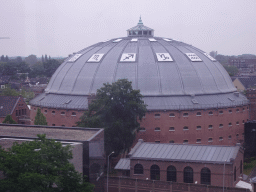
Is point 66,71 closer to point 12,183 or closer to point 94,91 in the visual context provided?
point 94,91

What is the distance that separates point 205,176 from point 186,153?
296cm

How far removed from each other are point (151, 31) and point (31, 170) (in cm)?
5296

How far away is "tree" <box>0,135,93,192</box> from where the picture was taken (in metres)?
24.9

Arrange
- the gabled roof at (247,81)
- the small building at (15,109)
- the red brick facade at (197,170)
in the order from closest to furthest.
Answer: the red brick facade at (197,170) → the small building at (15,109) → the gabled roof at (247,81)

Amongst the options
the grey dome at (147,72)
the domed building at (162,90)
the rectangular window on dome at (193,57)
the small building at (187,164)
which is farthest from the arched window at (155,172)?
the rectangular window on dome at (193,57)

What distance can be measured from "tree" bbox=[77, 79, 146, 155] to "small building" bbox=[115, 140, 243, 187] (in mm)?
4762

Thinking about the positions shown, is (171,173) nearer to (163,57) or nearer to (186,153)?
(186,153)

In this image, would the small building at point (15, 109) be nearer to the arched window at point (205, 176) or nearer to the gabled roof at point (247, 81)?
the arched window at point (205, 176)

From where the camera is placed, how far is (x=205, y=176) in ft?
124

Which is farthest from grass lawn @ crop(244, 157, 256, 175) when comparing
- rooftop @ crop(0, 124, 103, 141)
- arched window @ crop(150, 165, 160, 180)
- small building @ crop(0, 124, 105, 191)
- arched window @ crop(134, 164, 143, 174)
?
rooftop @ crop(0, 124, 103, 141)

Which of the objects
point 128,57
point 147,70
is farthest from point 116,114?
point 128,57

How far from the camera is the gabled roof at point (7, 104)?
7106 cm

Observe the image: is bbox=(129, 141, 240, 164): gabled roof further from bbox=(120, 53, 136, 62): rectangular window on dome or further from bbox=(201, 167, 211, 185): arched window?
bbox=(120, 53, 136, 62): rectangular window on dome

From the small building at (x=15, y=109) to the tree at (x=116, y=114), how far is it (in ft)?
92.3
